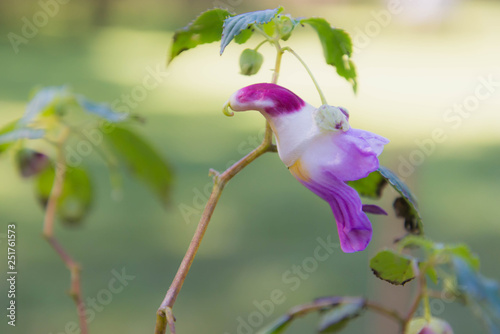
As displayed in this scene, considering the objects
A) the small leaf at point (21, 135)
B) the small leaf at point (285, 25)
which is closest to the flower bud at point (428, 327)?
the small leaf at point (285, 25)

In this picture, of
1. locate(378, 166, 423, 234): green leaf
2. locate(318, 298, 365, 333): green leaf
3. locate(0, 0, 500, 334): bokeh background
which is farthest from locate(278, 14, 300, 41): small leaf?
locate(0, 0, 500, 334): bokeh background

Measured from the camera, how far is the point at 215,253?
169 centimetres

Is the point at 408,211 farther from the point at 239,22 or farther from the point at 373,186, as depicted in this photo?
the point at 239,22

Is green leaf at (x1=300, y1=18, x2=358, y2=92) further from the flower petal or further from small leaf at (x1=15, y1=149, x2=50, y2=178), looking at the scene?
small leaf at (x1=15, y1=149, x2=50, y2=178)

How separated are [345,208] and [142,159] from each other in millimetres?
283

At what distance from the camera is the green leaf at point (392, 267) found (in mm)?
389

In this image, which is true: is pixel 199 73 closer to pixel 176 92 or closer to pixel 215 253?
pixel 176 92

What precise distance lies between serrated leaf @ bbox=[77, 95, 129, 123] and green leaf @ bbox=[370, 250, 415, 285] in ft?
0.75

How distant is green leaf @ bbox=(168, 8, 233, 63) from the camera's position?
0.38m

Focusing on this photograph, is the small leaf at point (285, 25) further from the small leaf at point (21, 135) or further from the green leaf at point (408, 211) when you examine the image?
the small leaf at point (21, 135)

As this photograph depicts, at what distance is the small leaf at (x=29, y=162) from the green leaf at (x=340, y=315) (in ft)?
0.95

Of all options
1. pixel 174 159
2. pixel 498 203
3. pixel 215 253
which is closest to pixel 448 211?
pixel 498 203

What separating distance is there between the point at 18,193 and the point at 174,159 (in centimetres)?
57

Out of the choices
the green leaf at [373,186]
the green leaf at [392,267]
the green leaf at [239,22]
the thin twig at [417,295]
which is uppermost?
the green leaf at [239,22]
